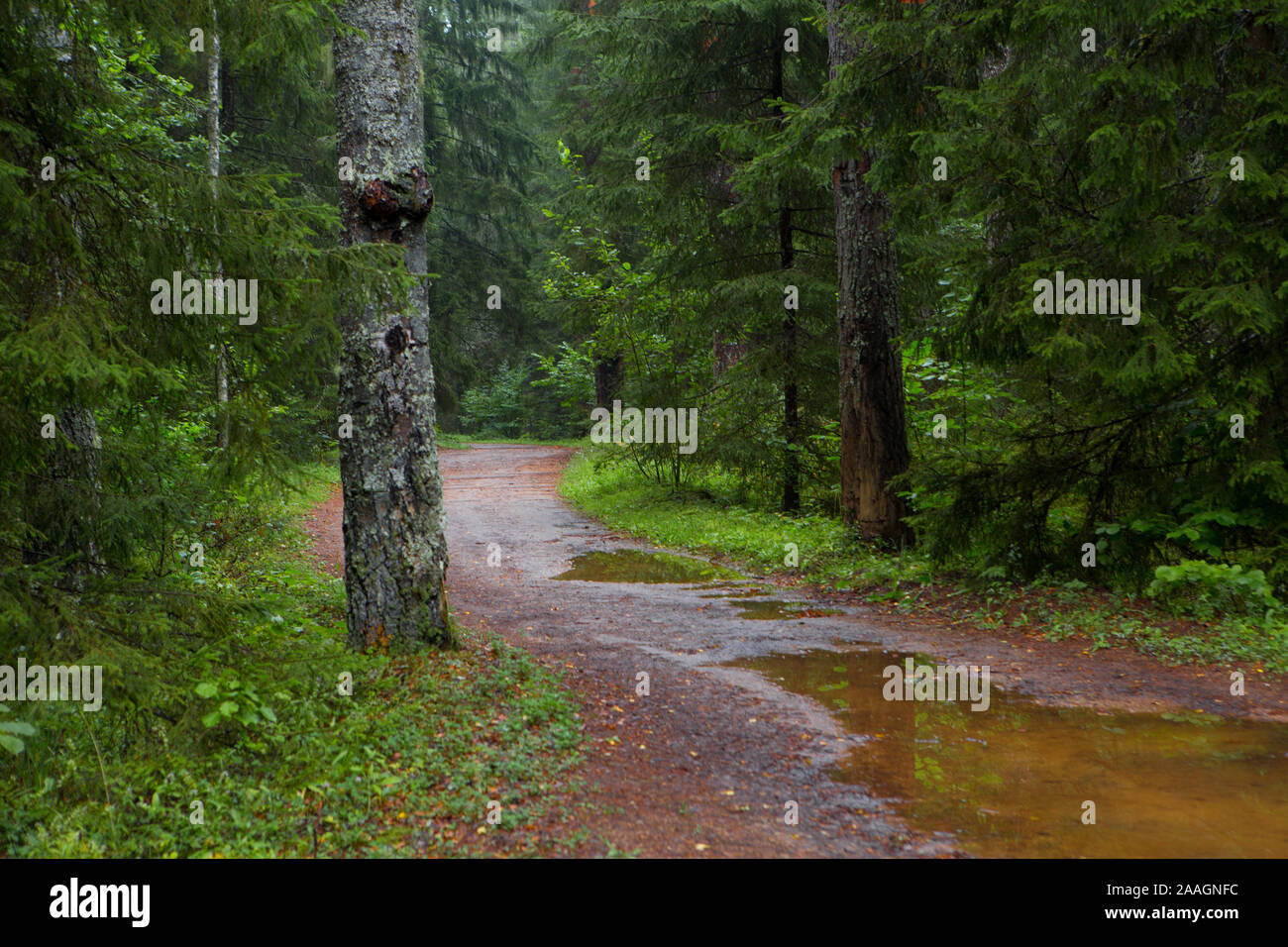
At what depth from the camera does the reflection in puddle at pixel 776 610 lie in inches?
323

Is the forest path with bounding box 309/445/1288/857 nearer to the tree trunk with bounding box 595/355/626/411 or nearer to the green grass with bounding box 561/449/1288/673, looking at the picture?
the green grass with bounding box 561/449/1288/673

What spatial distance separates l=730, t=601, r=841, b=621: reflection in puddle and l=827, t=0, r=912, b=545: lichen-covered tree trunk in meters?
2.17

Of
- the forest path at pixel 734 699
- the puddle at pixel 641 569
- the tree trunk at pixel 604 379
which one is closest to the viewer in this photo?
the forest path at pixel 734 699

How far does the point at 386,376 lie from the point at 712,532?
7.61 metres

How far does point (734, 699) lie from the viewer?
5.77 meters

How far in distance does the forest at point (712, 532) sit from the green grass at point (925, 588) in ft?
0.21

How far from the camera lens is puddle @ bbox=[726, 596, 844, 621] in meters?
8.20

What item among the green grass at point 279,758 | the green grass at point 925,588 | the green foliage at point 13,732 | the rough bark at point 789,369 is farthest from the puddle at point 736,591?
the green foliage at point 13,732

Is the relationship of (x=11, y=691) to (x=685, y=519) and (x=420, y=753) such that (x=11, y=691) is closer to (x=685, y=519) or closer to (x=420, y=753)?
(x=420, y=753)

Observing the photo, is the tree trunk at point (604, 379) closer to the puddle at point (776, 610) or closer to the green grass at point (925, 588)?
the green grass at point (925, 588)

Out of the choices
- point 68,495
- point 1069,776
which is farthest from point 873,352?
point 68,495

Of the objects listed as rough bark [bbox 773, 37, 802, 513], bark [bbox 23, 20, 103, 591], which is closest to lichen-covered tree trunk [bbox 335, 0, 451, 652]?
bark [bbox 23, 20, 103, 591]

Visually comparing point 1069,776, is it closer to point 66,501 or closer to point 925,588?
point 925,588

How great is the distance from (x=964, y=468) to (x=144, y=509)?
23.1ft
